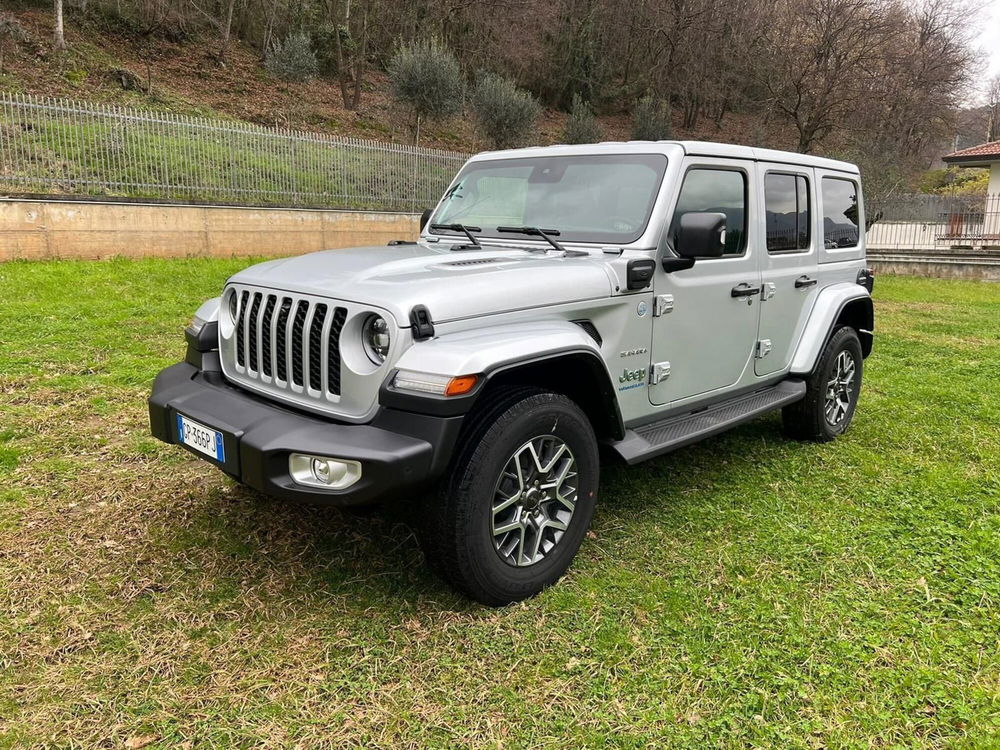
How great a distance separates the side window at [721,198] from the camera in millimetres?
3709

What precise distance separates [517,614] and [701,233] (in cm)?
186

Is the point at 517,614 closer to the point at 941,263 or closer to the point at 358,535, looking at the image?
the point at 358,535

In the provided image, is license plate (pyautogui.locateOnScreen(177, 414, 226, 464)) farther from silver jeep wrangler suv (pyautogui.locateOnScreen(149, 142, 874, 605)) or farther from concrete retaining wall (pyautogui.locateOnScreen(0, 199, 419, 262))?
A: concrete retaining wall (pyautogui.locateOnScreen(0, 199, 419, 262))

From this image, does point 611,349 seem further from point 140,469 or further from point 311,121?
point 311,121

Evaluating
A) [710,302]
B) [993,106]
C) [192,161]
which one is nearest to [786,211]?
[710,302]

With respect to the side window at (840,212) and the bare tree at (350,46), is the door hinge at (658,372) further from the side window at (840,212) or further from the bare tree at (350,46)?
the bare tree at (350,46)

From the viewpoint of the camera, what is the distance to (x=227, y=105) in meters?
22.8

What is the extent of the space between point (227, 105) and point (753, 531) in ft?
76.8

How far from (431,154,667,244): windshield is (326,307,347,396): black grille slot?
1392mm

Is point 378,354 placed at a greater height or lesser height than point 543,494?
greater

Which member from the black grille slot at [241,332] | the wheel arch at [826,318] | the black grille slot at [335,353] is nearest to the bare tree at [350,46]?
the wheel arch at [826,318]

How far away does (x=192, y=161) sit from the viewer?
1230 centimetres

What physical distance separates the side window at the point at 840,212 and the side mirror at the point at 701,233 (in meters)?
1.97

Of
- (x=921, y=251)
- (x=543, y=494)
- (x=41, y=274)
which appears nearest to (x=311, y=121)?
(x=41, y=274)
